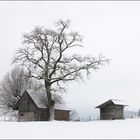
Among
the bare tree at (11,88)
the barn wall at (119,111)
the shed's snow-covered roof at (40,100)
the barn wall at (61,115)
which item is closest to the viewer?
the barn wall at (119,111)

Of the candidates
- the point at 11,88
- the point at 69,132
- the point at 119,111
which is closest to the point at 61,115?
the point at 119,111

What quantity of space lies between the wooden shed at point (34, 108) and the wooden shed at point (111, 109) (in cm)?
798

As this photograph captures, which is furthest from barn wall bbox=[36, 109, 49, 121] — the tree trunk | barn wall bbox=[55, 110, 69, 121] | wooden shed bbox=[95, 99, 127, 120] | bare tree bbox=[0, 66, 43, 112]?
bare tree bbox=[0, 66, 43, 112]

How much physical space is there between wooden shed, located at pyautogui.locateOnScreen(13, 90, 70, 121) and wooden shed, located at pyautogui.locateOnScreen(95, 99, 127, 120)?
798 centimetres

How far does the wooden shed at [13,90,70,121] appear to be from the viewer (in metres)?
59.7

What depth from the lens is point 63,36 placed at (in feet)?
184

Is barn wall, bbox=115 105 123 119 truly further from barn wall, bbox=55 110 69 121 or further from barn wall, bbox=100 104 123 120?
barn wall, bbox=55 110 69 121

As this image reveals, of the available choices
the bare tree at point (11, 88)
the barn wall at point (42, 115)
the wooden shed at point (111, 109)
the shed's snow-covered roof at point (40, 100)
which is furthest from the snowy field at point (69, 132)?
the bare tree at point (11, 88)

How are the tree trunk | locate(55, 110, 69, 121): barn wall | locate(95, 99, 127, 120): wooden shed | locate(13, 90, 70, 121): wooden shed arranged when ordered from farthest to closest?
1. locate(55, 110, 69, 121): barn wall
2. locate(13, 90, 70, 121): wooden shed
3. locate(95, 99, 127, 120): wooden shed
4. the tree trunk

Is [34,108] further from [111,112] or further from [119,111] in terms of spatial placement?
[119,111]

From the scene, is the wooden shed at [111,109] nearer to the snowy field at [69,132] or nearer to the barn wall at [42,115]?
the barn wall at [42,115]

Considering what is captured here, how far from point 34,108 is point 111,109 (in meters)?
13.7

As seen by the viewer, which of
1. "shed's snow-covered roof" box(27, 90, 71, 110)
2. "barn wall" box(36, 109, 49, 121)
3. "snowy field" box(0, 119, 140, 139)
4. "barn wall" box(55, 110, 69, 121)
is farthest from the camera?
"barn wall" box(55, 110, 69, 121)

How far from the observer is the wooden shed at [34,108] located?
196 ft
